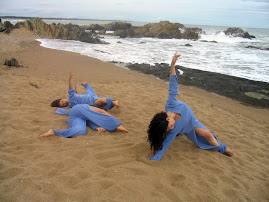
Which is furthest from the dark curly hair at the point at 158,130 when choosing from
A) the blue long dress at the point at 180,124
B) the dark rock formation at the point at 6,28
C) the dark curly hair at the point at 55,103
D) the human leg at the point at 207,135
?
the dark rock formation at the point at 6,28

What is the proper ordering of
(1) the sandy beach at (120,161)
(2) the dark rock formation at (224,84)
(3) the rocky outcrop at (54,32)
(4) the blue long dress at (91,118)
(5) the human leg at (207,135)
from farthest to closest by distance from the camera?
(3) the rocky outcrop at (54,32), (2) the dark rock formation at (224,84), (4) the blue long dress at (91,118), (5) the human leg at (207,135), (1) the sandy beach at (120,161)

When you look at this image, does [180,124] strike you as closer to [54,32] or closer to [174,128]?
[174,128]

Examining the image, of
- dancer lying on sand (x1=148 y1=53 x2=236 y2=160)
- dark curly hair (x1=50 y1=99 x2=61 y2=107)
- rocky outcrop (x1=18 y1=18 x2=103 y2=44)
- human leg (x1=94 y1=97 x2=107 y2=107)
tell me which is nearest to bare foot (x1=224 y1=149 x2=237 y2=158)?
dancer lying on sand (x1=148 y1=53 x2=236 y2=160)

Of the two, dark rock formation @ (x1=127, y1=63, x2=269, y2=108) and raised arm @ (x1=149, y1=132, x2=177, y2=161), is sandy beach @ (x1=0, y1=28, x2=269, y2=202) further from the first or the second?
dark rock formation @ (x1=127, y1=63, x2=269, y2=108)

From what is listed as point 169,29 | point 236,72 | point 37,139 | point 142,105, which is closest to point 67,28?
point 169,29

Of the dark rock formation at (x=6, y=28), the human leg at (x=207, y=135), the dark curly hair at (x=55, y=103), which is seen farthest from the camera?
the dark rock formation at (x=6, y=28)

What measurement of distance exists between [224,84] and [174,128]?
625 centimetres

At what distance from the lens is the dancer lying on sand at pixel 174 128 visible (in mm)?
2699

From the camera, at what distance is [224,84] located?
8.09 meters

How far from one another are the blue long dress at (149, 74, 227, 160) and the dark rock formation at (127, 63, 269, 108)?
4418 mm

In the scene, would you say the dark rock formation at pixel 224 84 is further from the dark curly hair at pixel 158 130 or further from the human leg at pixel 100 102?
the dark curly hair at pixel 158 130

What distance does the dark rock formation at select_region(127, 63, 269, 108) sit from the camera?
700 centimetres

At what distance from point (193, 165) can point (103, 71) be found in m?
6.83

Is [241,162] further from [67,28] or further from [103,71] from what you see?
[67,28]
